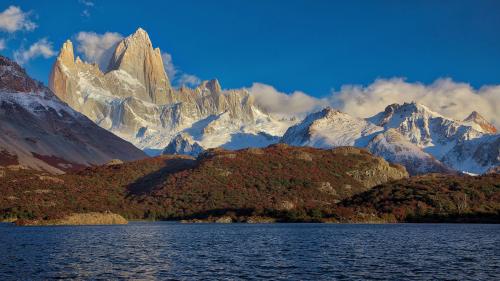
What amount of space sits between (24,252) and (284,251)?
135 feet

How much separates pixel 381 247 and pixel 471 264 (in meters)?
29.1

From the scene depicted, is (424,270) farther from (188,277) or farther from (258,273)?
(188,277)

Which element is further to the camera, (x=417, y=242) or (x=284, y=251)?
(x=417, y=242)

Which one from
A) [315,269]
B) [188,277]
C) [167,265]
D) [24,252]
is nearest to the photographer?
[188,277]

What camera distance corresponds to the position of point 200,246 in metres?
117

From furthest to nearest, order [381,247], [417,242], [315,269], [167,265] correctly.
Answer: [417,242] < [381,247] < [167,265] < [315,269]

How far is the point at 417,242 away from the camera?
122 m

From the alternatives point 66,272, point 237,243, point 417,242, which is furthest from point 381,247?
point 66,272

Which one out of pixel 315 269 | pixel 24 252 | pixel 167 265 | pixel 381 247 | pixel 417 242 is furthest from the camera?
pixel 417 242

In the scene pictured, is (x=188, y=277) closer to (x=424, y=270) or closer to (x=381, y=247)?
(x=424, y=270)

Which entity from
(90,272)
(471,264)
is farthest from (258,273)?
(471,264)

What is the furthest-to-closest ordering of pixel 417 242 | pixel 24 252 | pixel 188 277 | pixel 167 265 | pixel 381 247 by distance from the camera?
pixel 417 242, pixel 381 247, pixel 24 252, pixel 167 265, pixel 188 277

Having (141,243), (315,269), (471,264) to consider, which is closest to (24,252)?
(141,243)

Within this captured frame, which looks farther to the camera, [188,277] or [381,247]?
[381,247]
